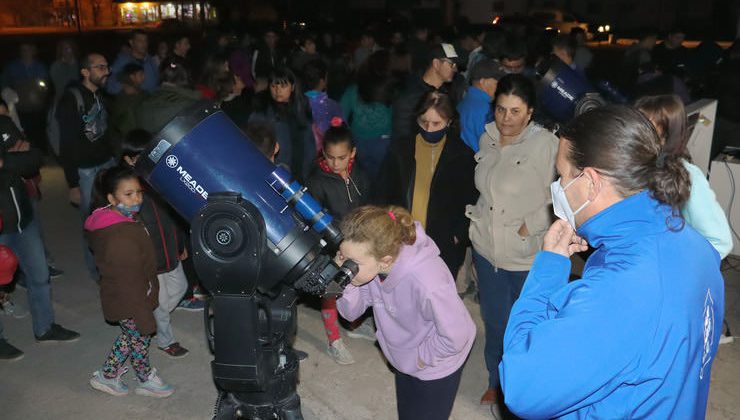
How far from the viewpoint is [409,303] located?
2.69 m

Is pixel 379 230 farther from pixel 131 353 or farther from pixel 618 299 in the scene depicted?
pixel 131 353

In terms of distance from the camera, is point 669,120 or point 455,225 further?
point 455,225

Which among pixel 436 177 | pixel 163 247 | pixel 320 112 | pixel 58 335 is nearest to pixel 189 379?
pixel 163 247

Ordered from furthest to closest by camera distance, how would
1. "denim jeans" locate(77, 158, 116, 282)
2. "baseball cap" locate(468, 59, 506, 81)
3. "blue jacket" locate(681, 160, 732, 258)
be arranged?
"denim jeans" locate(77, 158, 116, 282) → "baseball cap" locate(468, 59, 506, 81) → "blue jacket" locate(681, 160, 732, 258)

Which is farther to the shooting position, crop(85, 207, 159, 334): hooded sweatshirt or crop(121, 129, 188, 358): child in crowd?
crop(121, 129, 188, 358): child in crowd

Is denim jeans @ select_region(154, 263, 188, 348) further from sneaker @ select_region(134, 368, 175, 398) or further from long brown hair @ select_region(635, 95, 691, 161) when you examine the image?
long brown hair @ select_region(635, 95, 691, 161)

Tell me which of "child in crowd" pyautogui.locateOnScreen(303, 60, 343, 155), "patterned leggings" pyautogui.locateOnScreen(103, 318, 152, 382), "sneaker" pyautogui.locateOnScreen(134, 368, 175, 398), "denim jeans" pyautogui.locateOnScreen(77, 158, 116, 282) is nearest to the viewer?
"patterned leggings" pyautogui.locateOnScreen(103, 318, 152, 382)

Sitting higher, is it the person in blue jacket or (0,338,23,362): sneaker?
the person in blue jacket

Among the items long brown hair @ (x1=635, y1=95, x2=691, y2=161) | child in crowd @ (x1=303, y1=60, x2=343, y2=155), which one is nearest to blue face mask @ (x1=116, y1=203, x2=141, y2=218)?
child in crowd @ (x1=303, y1=60, x2=343, y2=155)

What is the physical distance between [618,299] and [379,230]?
3.94 feet

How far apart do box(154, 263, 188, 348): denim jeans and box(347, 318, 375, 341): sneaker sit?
1.29 m

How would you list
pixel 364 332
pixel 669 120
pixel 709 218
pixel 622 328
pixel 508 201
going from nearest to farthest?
pixel 622 328, pixel 709 218, pixel 669 120, pixel 508 201, pixel 364 332

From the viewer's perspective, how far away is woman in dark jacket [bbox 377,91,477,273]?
401cm

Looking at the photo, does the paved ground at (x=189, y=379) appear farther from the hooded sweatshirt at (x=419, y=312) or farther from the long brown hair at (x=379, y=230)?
the long brown hair at (x=379, y=230)
